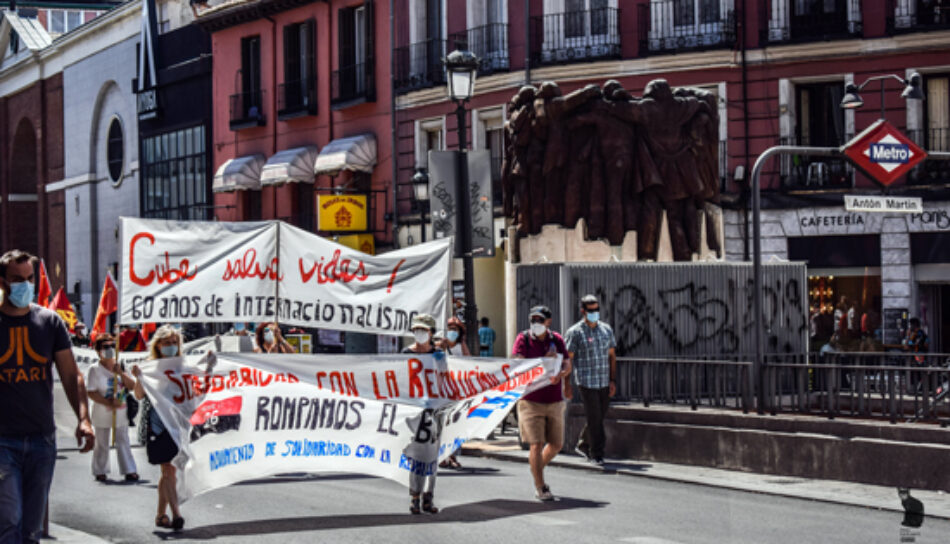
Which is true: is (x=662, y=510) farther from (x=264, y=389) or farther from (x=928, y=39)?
(x=928, y=39)

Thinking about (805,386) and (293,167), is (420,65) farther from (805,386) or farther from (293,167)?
(805,386)

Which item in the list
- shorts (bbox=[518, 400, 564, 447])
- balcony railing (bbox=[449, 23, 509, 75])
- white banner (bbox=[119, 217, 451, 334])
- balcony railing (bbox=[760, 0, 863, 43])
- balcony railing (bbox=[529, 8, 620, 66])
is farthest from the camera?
balcony railing (bbox=[449, 23, 509, 75])

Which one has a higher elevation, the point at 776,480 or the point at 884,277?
the point at 884,277

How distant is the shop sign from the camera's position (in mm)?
14809

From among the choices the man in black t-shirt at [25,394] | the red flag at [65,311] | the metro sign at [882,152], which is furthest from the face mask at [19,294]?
the red flag at [65,311]

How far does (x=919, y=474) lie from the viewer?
42.1 ft

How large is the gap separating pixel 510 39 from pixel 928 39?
392 inches

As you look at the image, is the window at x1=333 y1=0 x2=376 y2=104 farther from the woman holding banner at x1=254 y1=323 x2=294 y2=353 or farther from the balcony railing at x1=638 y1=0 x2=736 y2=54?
the woman holding banner at x1=254 y1=323 x2=294 y2=353

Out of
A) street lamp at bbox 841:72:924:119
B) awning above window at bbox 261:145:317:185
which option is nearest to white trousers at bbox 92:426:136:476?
street lamp at bbox 841:72:924:119

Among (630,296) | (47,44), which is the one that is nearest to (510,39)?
(630,296)

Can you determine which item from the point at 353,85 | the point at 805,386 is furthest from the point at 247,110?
the point at 805,386

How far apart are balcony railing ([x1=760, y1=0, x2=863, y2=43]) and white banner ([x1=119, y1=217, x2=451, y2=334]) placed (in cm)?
1747

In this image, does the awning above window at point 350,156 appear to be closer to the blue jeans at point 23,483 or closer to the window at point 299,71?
the window at point 299,71

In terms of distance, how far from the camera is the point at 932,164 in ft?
93.5
